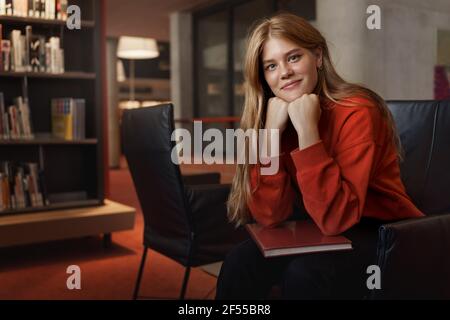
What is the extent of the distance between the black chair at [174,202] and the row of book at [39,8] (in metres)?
1.15

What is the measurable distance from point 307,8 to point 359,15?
3.26 m

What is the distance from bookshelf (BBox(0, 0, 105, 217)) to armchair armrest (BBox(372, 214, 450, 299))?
2.29 m

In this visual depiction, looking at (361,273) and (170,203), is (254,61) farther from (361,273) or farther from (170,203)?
(170,203)

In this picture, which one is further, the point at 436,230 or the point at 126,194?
the point at 126,194

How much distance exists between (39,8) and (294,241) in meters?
2.28

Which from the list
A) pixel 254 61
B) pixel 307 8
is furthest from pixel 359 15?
pixel 307 8

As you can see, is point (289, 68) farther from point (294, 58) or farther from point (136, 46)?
point (136, 46)

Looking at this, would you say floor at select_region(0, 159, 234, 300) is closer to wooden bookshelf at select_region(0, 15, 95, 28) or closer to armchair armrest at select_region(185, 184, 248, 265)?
armchair armrest at select_region(185, 184, 248, 265)

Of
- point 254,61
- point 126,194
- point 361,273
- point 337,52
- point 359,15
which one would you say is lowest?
point 126,194

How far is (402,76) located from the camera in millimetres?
2068

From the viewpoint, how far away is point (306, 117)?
114 cm
